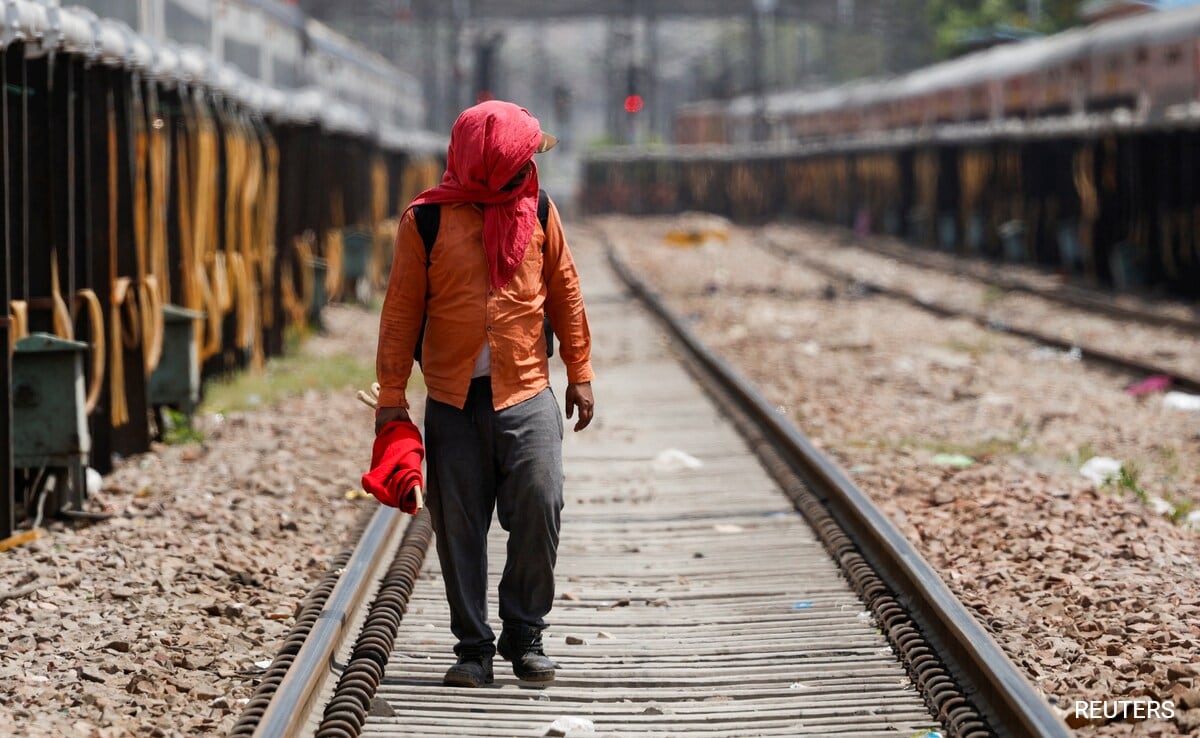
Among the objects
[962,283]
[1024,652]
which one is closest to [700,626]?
[1024,652]

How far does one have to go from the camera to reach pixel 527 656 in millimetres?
5348

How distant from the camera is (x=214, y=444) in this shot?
10.4 metres

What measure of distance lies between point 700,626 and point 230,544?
2360mm

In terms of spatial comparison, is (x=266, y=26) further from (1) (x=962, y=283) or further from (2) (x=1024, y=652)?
(2) (x=1024, y=652)

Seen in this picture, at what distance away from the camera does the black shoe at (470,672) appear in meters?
5.27

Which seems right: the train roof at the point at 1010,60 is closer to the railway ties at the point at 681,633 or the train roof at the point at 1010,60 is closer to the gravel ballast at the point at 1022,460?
the gravel ballast at the point at 1022,460

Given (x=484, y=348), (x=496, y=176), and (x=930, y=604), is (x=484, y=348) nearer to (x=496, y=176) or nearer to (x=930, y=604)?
(x=496, y=176)

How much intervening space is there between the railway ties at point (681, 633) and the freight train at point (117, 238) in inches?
87.2

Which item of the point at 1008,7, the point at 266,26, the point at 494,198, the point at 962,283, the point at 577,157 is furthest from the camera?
the point at 1008,7

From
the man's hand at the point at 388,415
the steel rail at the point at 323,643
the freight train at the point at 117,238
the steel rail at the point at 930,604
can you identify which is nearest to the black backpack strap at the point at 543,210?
the man's hand at the point at 388,415

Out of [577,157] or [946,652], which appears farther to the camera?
[577,157]

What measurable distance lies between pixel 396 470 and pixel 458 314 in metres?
0.51

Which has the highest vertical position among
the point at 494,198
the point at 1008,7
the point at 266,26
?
the point at 1008,7

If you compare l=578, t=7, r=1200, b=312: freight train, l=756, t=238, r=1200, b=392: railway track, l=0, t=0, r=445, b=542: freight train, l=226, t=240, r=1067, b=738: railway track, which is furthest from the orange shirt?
l=578, t=7, r=1200, b=312: freight train
